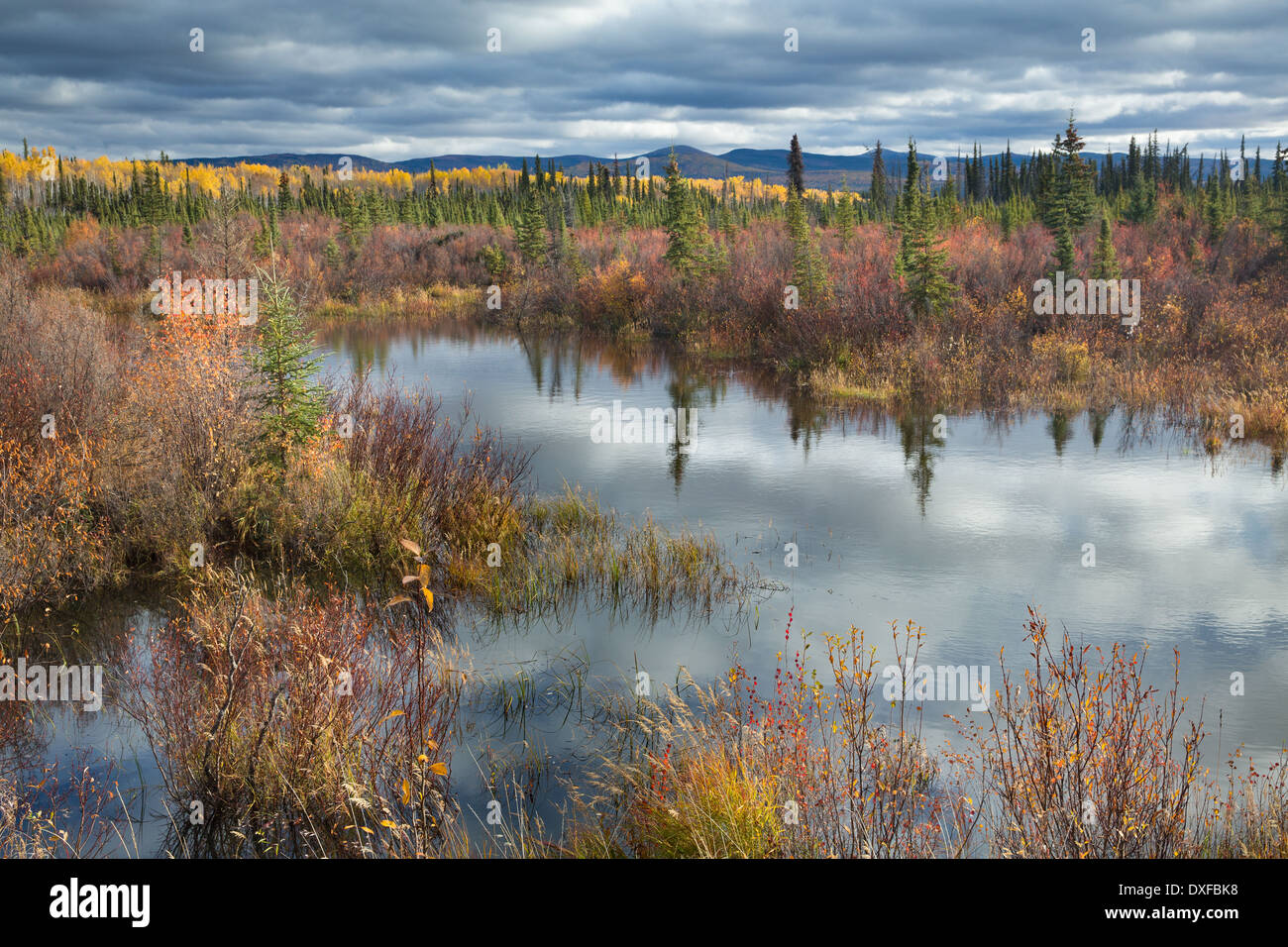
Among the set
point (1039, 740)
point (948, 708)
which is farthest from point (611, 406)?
point (1039, 740)

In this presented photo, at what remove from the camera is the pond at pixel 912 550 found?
8.71 metres

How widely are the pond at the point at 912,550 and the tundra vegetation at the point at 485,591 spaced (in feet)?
1.40

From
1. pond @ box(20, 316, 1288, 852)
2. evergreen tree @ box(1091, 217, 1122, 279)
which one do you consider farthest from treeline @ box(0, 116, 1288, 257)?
pond @ box(20, 316, 1288, 852)

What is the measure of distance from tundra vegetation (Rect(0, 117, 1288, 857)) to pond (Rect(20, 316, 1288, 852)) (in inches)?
16.8

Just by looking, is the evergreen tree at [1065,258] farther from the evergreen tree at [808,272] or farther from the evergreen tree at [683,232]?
the evergreen tree at [683,232]

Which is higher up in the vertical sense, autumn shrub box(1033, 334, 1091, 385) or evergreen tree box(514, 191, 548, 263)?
evergreen tree box(514, 191, 548, 263)

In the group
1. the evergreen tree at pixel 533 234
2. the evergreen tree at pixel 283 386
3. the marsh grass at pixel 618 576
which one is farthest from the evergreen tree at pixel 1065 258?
the evergreen tree at pixel 533 234

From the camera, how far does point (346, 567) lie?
12203mm

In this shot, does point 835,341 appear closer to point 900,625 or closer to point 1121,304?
point 1121,304

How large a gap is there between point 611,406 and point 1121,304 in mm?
14676

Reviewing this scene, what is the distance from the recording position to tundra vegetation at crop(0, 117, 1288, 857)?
5.93 meters

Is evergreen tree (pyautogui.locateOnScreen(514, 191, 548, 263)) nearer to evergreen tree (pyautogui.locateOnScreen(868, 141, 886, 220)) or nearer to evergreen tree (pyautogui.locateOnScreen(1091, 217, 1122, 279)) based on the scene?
evergreen tree (pyautogui.locateOnScreen(868, 141, 886, 220))

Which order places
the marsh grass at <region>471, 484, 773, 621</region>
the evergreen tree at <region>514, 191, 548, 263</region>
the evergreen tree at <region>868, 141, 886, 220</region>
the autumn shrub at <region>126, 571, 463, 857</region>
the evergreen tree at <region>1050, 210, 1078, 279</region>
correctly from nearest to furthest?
the autumn shrub at <region>126, 571, 463, 857</region>
the marsh grass at <region>471, 484, 773, 621</region>
the evergreen tree at <region>1050, 210, 1078, 279</region>
the evergreen tree at <region>514, 191, 548, 263</region>
the evergreen tree at <region>868, 141, 886, 220</region>

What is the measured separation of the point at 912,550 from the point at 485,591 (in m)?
5.73
